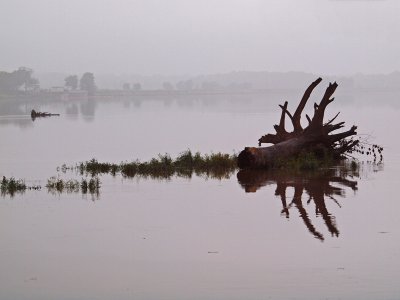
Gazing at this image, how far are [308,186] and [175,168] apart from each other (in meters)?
6.48

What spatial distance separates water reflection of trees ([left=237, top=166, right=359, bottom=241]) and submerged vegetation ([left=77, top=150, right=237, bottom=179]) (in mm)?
1236

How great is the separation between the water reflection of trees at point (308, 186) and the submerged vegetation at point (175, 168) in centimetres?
124

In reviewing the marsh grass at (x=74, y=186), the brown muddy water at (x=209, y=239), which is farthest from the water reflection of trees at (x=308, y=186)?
the marsh grass at (x=74, y=186)

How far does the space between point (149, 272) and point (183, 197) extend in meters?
8.35

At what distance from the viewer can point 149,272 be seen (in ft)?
41.7

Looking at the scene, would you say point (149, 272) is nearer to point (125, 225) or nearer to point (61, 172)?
point (125, 225)

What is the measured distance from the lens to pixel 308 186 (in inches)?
902

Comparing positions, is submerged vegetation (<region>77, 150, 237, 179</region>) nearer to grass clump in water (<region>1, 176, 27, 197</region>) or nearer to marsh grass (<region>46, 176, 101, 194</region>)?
marsh grass (<region>46, 176, 101, 194</region>)

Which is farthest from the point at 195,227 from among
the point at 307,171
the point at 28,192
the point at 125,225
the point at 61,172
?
the point at 61,172

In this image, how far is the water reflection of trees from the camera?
699 inches

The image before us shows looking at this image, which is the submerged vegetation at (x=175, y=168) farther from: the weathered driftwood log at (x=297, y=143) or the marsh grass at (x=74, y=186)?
the marsh grass at (x=74, y=186)

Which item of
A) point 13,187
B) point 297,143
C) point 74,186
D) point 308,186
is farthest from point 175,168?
point 13,187

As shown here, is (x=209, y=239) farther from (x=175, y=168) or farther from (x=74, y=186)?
(x=175, y=168)

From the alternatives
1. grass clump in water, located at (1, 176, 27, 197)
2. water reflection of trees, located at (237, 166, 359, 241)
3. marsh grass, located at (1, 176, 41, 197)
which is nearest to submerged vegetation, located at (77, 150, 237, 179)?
water reflection of trees, located at (237, 166, 359, 241)
